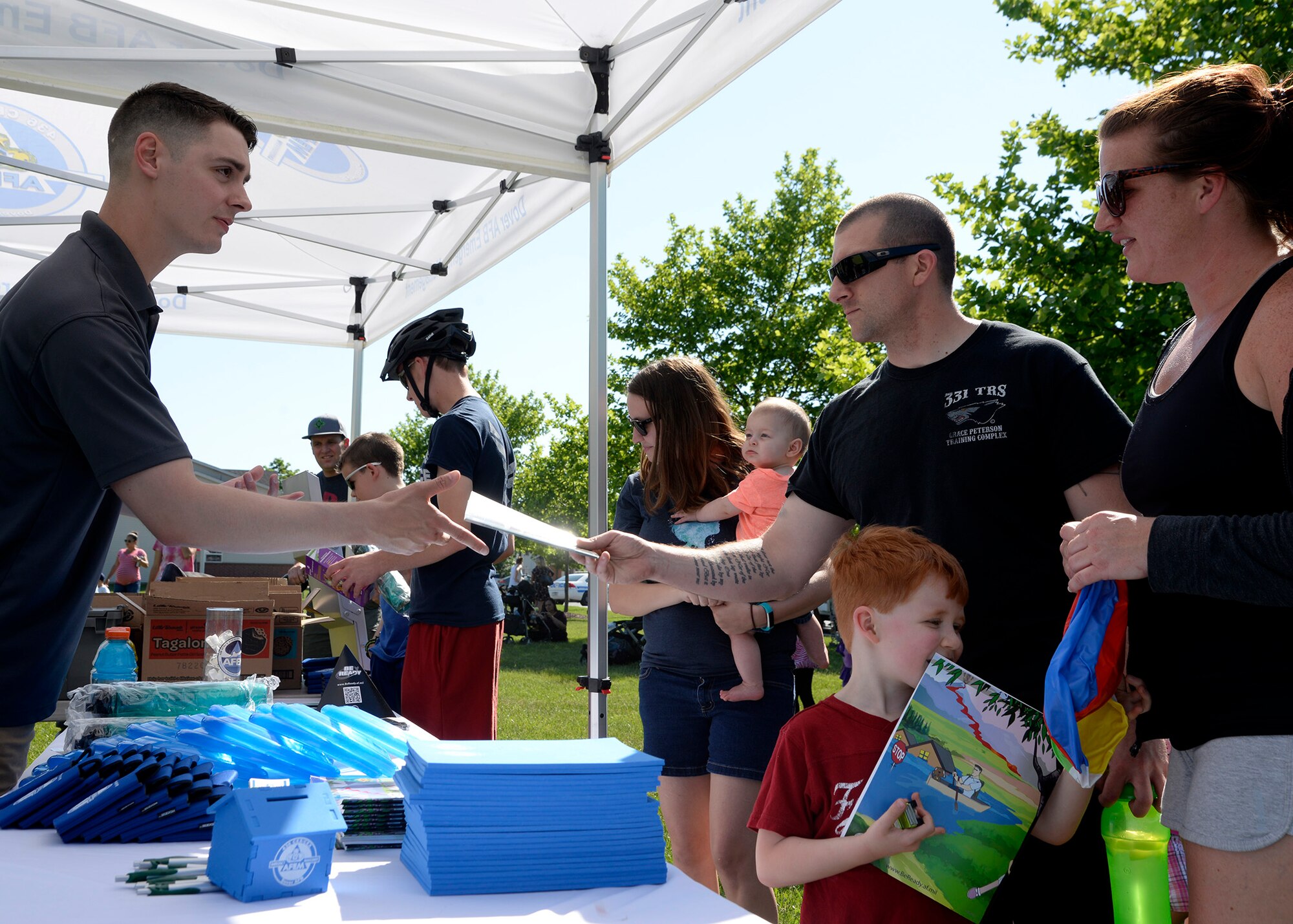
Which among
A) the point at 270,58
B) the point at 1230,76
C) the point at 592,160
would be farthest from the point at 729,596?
the point at 270,58

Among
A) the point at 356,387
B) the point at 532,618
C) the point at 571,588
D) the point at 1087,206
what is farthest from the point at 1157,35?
the point at 571,588

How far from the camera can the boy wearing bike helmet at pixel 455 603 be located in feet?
→ 11.4

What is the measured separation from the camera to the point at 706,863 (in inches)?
123

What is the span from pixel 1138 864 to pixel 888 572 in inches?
27.9

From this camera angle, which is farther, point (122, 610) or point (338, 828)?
point (122, 610)

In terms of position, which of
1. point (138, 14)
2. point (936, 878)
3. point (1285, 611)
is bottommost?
point (936, 878)

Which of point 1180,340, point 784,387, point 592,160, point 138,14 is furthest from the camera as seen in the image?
point 784,387

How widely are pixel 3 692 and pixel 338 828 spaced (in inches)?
34.7

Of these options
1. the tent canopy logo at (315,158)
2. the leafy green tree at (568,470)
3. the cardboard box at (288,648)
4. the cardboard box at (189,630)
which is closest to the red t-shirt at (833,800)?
the cardboard box at (189,630)

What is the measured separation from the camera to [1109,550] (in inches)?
58.3

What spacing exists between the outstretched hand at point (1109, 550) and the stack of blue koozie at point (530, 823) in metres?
0.77

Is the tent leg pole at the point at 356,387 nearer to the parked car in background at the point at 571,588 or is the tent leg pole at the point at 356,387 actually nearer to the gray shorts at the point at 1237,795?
the gray shorts at the point at 1237,795

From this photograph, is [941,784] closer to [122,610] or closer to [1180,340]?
[1180,340]

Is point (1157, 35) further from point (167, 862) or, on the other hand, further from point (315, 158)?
point (167, 862)
